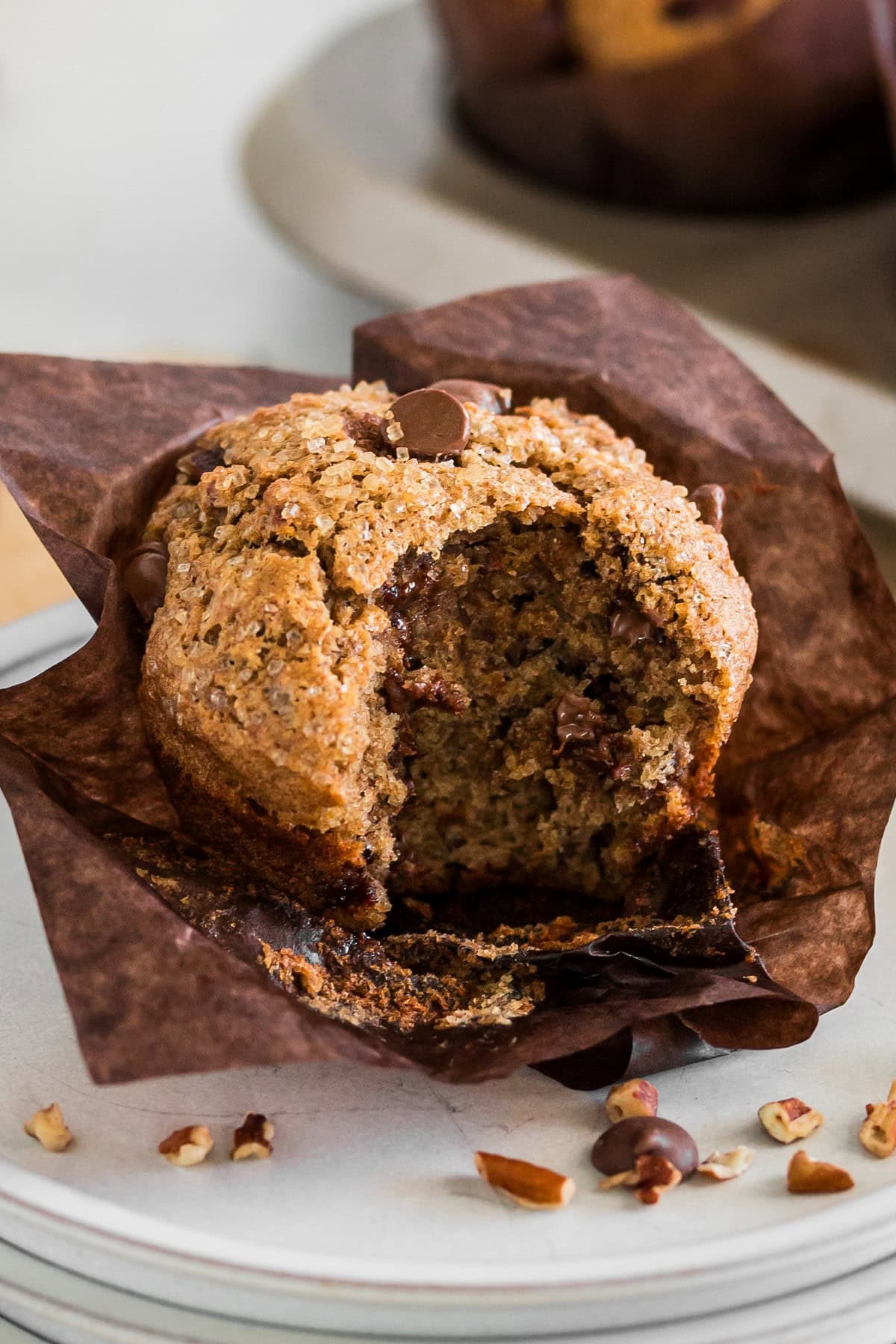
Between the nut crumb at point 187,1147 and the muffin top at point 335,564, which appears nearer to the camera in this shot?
the nut crumb at point 187,1147

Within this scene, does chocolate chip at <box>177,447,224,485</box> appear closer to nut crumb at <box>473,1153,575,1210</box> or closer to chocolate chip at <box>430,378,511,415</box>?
chocolate chip at <box>430,378,511,415</box>

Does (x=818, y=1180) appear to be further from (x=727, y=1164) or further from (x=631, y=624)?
(x=631, y=624)

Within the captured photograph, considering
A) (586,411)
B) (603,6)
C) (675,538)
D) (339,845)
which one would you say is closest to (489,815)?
(339,845)

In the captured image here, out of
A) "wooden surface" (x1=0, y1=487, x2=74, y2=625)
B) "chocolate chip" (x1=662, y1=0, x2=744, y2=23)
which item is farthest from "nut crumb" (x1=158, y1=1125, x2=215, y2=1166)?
"chocolate chip" (x1=662, y1=0, x2=744, y2=23)

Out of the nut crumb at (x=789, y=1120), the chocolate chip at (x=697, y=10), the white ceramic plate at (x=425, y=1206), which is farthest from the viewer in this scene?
the chocolate chip at (x=697, y=10)

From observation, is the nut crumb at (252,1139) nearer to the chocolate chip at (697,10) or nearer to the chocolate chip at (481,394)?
the chocolate chip at (481,394)

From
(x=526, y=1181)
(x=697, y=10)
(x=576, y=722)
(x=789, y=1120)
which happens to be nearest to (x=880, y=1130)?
(x=789, y=1120)

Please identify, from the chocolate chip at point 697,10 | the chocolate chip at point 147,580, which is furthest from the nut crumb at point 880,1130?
the chocolate chip at point 697,10
